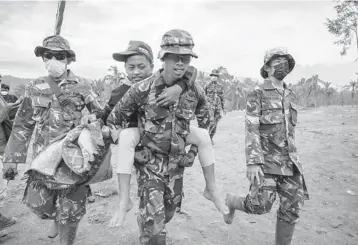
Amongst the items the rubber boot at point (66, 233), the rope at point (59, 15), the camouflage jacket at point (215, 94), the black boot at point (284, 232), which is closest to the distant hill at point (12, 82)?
the rope at point (59, 15)

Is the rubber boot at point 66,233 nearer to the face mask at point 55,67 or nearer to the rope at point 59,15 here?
the face mask at point 55,67

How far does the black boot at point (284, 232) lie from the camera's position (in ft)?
10.8

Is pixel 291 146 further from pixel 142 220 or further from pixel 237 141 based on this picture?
pixel 237 141

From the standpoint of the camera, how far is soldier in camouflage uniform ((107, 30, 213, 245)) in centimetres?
246

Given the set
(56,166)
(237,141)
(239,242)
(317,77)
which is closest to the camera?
(56,166)

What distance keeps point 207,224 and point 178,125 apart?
7.16ft

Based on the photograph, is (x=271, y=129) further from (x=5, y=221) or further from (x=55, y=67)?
(x=5, y=221)

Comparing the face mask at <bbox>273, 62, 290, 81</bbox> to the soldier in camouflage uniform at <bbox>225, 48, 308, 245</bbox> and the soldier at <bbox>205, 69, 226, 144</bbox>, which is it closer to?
the soldier in camouflage uniform at <bbox>225, 48, 308, 245</bbox>

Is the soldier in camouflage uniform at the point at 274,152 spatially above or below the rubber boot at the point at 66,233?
above

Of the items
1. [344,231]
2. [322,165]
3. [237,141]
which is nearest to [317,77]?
[237,141]

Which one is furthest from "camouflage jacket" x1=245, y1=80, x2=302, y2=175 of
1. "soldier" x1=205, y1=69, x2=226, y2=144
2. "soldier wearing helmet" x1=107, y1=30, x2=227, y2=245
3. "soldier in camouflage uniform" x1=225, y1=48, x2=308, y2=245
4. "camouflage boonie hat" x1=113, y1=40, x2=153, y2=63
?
"soldier" x1=205, y1=69, x2=226, y2=144

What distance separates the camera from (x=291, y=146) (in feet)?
10.8

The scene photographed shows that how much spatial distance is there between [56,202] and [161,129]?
1555 mm

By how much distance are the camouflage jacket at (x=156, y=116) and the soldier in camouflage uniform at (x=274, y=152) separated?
998 mm
